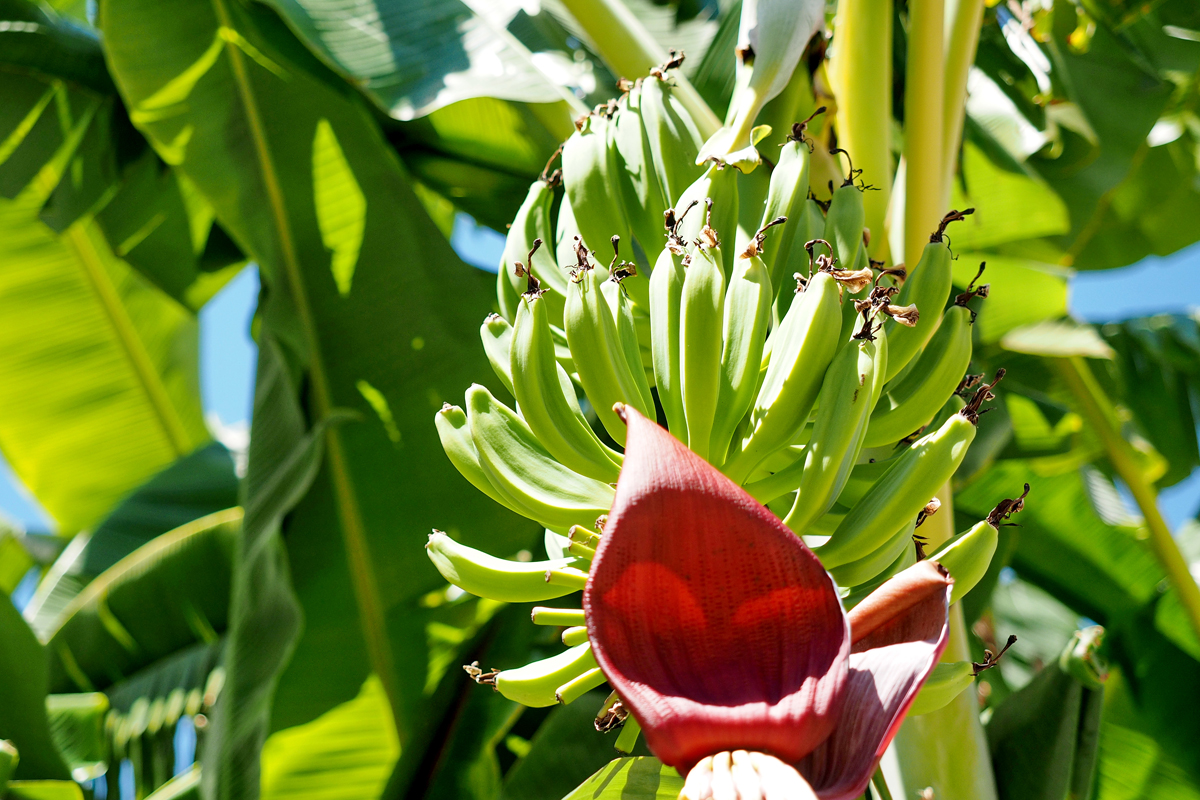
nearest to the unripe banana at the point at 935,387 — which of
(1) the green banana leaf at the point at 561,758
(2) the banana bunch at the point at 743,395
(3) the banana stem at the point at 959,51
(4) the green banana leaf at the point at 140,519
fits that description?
(2) the banana bunch at the point at 743,395

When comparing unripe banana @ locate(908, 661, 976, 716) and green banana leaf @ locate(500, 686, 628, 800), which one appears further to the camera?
green banana leaf @ locate(500, 686, 628, 800)

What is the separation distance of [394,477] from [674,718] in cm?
118

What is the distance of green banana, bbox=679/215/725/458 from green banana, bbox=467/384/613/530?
3.7 inches

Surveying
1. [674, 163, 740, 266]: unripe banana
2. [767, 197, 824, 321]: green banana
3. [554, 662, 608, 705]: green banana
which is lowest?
[554, 662, 608, 705]: green banana

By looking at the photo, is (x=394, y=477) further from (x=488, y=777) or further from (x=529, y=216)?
A: (x=529, y=216)

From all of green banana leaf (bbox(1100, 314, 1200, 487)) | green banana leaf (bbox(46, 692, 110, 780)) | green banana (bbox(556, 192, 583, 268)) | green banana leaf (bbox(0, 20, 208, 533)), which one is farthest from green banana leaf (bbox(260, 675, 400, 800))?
green banana leaf (bbox(1100, 314, 1200, 487))

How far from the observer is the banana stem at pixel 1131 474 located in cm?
172

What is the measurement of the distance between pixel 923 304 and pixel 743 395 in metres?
0.20

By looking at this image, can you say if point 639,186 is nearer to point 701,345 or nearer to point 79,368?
point 701,345

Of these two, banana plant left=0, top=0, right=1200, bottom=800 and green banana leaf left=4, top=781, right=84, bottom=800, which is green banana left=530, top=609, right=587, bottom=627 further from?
green banana leaf left=4, top=781, right=84, bottom=800

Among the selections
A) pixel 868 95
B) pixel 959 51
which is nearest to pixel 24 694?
pixel 868 95

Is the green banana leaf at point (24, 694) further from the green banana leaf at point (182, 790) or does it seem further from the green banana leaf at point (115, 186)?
the green banana leaf at point (115, 186)

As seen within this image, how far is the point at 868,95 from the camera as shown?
108 cm

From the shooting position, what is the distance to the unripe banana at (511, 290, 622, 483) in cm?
72
